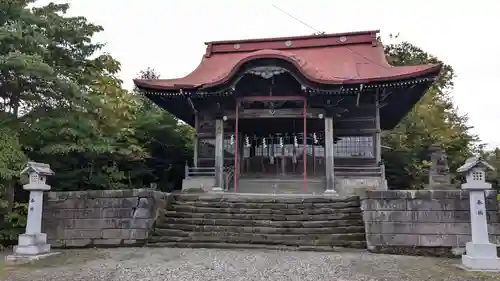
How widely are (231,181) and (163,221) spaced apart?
5.43m

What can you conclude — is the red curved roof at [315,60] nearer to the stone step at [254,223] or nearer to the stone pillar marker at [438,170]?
the stone pillar marker at [438,170]

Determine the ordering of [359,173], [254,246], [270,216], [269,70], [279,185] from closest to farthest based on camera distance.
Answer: [254,246] < [270,216] < [269,70] < [359,173] < [279,185]

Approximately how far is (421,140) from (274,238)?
1253 cm

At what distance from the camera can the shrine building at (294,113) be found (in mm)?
12539

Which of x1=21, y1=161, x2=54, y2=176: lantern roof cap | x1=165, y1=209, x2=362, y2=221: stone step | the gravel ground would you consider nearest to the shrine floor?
x1=165, y1=209, x2=362, y2=221: stone step

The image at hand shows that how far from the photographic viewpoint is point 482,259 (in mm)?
6430

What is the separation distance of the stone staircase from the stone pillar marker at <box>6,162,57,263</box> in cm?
224

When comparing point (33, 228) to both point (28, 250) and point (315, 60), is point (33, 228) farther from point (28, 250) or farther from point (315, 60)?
point (315, 60)

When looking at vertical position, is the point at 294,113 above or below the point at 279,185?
above

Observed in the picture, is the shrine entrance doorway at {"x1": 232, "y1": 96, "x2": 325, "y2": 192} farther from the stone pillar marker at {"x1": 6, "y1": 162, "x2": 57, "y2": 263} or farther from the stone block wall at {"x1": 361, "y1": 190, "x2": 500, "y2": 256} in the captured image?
the stone pillar marker at {"x1": 6, "y1": 162, "x2": 57, "y2": 263}

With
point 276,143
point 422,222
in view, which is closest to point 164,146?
point 276,143

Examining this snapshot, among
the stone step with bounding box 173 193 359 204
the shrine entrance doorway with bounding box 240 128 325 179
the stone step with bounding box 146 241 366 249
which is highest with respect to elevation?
the shrine entrance doorway with bounding box 240 128 325 179

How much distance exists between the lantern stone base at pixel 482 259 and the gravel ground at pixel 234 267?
29 centimetres

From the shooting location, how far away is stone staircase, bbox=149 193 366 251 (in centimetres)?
840
